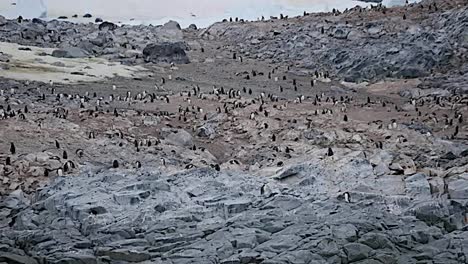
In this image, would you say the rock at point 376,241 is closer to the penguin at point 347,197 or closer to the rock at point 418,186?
the penguin at point 347,197

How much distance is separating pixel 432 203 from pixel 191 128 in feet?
22.4

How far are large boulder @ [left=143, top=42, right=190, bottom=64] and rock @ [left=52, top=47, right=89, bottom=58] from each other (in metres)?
2.26

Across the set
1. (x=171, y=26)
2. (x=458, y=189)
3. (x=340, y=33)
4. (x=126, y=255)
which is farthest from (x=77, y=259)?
(x=171, y=26)

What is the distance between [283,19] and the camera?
Result: 31.1 m

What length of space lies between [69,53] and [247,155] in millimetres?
12501

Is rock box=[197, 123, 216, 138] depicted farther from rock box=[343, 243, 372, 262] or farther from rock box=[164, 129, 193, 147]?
rock box=[343, 243, 372, 262]

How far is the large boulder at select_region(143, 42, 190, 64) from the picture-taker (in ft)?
81.8

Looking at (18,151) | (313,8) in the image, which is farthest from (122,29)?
(18,151)

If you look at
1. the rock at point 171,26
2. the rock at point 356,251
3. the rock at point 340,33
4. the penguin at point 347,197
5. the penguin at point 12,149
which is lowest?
the rock at point 356,251

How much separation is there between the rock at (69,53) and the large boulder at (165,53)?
2257 millimetres

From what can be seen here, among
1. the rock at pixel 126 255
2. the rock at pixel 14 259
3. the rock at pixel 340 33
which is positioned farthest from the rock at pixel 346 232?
the rock at pixel 340 33

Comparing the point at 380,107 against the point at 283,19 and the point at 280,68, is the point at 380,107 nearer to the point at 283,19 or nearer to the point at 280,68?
the point at 280,68

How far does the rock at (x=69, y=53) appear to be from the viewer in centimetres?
2388

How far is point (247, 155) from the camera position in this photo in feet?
44.7
